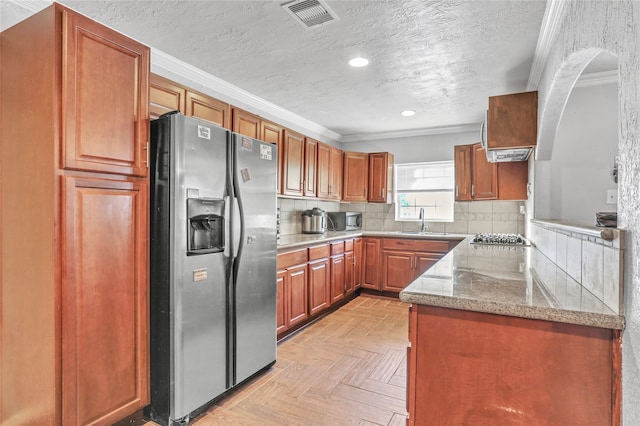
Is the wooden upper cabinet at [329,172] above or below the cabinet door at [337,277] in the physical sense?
above

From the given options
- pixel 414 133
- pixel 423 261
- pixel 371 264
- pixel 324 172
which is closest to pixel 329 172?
pixel 324 172

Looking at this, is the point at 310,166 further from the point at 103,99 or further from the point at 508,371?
the point at 508,371

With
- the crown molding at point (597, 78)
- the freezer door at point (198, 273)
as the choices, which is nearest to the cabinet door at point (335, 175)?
the freezer door at point (198, 273)

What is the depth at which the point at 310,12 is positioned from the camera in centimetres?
211

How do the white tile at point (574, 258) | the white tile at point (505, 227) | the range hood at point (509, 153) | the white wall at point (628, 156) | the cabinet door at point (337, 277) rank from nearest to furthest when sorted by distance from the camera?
the white wall at point (628, 156)
the white tile at point (574, 258)
the range hood at point (509, 153)
the cabinet door at point (337, 277)
the white tile at point (505, 227)

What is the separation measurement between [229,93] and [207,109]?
0.70 metres

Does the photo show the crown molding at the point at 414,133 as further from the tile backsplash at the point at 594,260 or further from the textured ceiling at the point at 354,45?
the tile backsplash at the point at 594,260

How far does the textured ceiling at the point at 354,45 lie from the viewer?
209cm

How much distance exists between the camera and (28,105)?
1.66 meters

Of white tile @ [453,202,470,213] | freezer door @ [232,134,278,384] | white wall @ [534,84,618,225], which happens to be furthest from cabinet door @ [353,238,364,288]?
white wall @ [534,84,618,225]

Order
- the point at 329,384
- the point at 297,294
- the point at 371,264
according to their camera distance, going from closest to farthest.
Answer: the point at 329,384 → the point at 297,294 → the point at 371,264

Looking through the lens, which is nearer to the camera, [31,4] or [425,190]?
[31,4]

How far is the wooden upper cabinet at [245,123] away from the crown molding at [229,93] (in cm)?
38

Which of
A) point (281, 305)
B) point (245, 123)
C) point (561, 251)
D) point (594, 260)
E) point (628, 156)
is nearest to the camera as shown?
point (628, 156)
